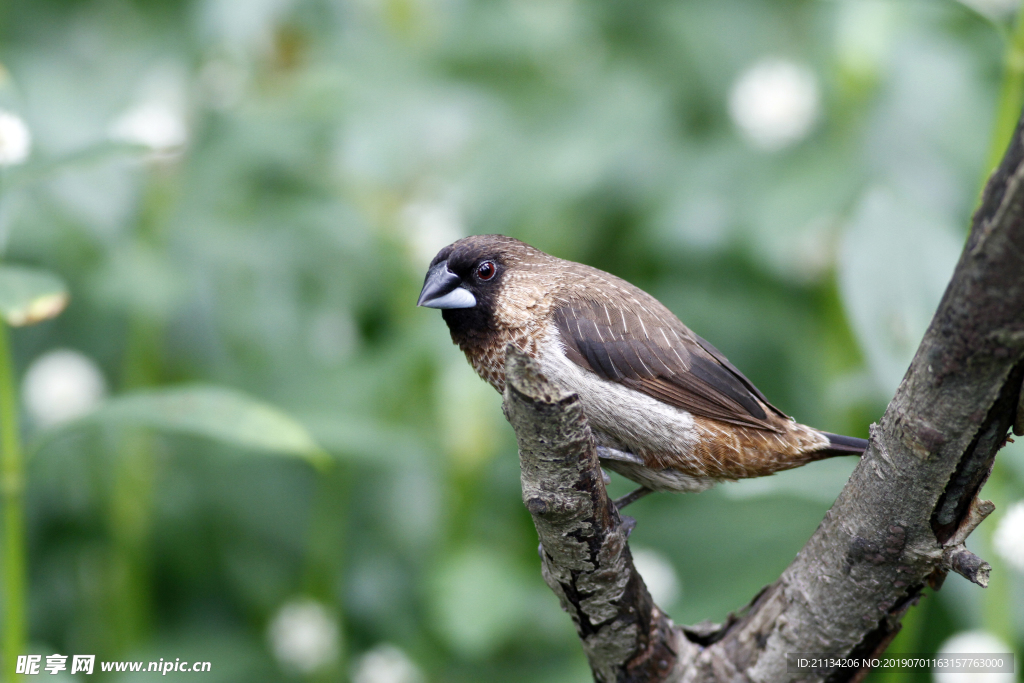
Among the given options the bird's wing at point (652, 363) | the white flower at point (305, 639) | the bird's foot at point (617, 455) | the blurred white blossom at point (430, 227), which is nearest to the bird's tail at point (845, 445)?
the bird's wing at point (652, 363)

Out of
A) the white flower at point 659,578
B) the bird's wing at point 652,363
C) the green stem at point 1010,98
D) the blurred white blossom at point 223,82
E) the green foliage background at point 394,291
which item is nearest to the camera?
the bird's wing at point 652,363

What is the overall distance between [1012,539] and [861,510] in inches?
27.8

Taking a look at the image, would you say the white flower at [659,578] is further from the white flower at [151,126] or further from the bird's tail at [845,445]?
the white flower at [151,126]

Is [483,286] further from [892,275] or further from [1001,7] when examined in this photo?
[1001,7]

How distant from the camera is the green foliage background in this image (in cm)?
366

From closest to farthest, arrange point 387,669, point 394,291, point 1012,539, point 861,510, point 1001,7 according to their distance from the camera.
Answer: point 861,510 < point 1012,539 < point 387,669 < point 1001,7 < point 394,291

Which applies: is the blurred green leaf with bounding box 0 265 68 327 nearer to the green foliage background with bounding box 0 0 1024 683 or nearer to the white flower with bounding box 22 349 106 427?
the green foliage background with bounding box 0 0 1024 683

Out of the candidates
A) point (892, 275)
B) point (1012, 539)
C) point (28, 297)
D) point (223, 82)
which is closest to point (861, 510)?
point (1012, 539)

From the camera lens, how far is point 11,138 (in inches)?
98.1

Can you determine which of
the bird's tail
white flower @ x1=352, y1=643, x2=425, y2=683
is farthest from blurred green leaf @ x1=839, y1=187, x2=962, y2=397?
white flower @ x1=352, y1=643, x2=425, y2=683

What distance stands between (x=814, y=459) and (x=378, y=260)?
2384mm

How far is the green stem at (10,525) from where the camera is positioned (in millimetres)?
2256

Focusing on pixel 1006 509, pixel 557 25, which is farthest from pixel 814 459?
pixel 557 25

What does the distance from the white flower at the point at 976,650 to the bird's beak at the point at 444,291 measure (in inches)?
63.2
